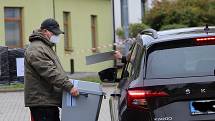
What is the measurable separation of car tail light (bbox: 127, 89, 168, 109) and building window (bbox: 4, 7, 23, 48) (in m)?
20.5

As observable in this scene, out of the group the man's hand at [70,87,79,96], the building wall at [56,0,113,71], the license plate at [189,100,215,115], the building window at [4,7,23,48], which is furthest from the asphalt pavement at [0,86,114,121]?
the building wall at [56,0,113,71]

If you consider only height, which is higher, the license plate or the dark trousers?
the license plate

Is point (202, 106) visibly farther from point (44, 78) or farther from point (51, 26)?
point (51, 26)

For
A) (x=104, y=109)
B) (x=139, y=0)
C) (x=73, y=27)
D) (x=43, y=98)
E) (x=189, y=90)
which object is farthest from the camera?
(x=139, y=0)

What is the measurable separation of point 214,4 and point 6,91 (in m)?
17.9

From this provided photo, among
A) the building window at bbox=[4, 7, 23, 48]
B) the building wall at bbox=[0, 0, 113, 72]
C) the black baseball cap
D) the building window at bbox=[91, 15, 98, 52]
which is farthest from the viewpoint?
the building window at bbox=[91, 15, 98, 52]

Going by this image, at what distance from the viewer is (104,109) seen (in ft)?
43.5

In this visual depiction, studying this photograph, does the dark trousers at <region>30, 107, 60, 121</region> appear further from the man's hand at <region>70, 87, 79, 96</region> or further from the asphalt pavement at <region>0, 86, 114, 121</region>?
the asphalt pavement at <region>0, 86, 114, 121</region>

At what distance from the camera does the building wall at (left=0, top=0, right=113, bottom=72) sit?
2673 cm

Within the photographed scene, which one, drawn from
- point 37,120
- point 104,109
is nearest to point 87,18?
point 104,109

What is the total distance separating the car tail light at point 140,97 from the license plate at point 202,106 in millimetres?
268

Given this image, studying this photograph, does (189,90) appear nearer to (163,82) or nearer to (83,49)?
(163,82)

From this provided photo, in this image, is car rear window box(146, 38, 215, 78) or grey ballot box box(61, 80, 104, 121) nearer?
car rear window box(146, 38, 215, 78)

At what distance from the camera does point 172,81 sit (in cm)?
588
